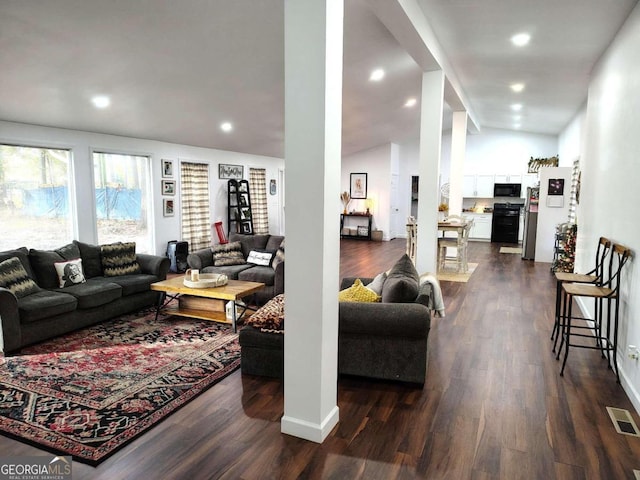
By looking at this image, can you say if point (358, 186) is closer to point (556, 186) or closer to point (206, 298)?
point (556, 186)

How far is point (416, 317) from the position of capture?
3217mm

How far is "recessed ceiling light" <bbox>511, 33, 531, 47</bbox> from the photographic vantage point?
15.2 feet

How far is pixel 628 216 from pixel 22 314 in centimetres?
541

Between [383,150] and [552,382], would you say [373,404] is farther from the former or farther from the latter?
[383,150]

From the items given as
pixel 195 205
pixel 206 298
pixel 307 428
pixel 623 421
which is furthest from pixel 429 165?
pixel 195 205

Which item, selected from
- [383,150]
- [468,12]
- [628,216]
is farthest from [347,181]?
[628,216]

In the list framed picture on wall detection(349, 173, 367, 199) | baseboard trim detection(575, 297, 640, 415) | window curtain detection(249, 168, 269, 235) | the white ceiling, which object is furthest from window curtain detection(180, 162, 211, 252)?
baseboard trim detection(575, 297, 640, 415)

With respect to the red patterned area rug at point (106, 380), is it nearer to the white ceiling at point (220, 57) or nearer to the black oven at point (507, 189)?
the white ceiling at point (220, 57)

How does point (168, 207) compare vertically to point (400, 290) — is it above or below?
above

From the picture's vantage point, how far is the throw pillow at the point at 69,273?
500 centimetres

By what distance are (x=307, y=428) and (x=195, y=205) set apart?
698 cm

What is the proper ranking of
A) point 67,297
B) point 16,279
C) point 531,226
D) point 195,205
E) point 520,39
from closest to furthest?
point 16,279
point 67,297
point 520,39
point 195,205
point 531,226

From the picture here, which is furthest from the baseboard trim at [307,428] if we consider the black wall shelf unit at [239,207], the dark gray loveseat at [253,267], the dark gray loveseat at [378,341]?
the black wall shelf unit at [239,207]

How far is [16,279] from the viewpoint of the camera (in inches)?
175
